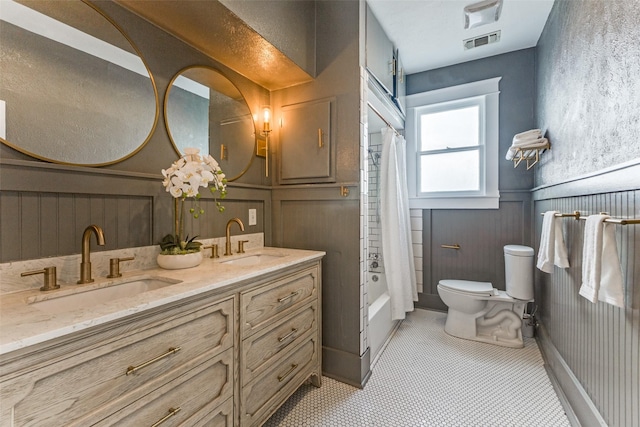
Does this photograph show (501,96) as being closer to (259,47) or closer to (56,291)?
(259,47)

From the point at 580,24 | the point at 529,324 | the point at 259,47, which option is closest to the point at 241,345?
the point at 259,47

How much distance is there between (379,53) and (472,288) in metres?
2.23

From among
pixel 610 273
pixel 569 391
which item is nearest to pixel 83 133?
pixel 610 273

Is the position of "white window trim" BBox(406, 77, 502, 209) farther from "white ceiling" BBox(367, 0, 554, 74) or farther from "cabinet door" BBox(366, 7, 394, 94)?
"cabinet door" BBox(366, 7, 394, 94)

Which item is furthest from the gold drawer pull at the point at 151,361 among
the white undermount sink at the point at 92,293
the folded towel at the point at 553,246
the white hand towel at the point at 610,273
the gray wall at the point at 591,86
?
the folded towel at the point at 553,246

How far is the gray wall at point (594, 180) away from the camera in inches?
42.5

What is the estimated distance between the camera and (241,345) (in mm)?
1229

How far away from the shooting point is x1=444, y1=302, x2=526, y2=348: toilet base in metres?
2.44

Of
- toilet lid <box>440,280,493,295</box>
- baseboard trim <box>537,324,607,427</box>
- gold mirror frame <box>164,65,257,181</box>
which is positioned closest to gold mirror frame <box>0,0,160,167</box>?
gold mirror frame <box>164,65,257,181</box>

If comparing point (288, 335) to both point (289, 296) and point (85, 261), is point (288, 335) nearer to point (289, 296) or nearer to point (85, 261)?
point (289, 296)

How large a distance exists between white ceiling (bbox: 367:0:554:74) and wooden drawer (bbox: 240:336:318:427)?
257 centimetres

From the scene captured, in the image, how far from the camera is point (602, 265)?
111 cm

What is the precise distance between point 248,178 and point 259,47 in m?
0.85

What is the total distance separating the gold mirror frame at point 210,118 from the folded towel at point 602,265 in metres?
1.93
